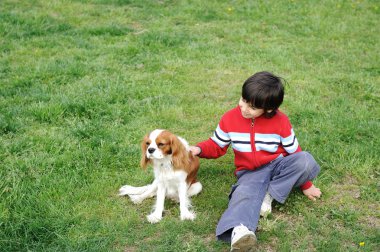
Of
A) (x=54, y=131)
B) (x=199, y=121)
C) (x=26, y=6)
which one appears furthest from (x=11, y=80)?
(x=26, y=6)

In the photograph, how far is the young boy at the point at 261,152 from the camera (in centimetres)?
355

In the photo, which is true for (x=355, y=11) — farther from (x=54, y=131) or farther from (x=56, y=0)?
(x=54, y=131)

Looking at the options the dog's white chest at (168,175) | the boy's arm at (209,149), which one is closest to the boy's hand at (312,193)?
the boy's arm at (209,149)

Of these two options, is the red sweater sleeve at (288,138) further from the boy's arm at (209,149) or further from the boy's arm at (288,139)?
the boy's arm at (209,149)

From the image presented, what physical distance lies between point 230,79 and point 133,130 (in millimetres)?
1964

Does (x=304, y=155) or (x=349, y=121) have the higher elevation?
(x=304, y=155)

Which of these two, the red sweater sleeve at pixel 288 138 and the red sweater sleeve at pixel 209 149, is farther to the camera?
the red sweater sleeve at pixel 209 149

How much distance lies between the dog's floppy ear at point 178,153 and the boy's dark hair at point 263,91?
63 cm

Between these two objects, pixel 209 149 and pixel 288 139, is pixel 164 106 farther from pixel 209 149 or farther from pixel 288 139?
pixel 288 139

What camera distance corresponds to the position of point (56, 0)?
9.62m

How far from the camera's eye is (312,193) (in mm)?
3881

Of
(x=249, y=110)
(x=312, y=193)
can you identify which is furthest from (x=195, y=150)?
(x=312, y=193)

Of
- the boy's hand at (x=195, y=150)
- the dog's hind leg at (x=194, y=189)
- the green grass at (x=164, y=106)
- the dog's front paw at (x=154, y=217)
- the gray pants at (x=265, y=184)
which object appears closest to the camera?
the gray pants at (x=265, y=184)

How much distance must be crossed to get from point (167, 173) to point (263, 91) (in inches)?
39.6
